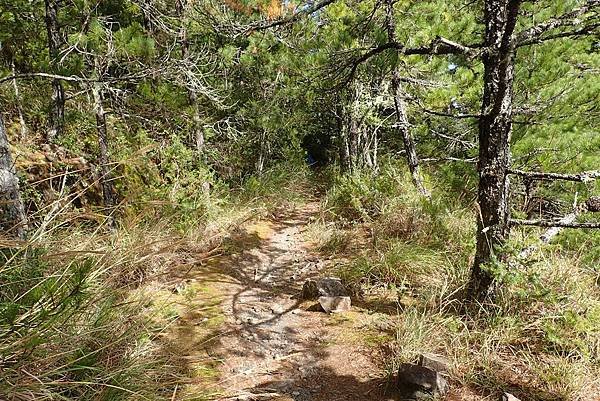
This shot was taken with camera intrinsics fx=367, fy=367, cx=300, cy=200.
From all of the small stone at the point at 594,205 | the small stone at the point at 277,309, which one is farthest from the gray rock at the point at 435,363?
the small stone at the point at 277,309

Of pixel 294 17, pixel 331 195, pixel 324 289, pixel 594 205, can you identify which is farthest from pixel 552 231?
pixel 331 195

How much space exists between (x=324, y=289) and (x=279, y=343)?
2.93 ft

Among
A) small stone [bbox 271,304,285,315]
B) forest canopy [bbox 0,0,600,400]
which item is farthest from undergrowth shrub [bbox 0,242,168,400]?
small stone [bbox 271,304,285,315]

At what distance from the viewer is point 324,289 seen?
4.21m

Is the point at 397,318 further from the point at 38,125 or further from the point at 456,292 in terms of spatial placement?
the point at 38,125

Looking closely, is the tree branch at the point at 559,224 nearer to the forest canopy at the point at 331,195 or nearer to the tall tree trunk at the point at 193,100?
the forest canopy at the point at 331,195

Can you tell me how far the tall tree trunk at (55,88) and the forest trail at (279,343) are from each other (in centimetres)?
295

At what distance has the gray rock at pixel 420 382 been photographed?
8.48ft

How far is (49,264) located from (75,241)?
1289 millimetres

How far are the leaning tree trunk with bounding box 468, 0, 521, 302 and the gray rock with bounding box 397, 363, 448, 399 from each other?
0.98 m

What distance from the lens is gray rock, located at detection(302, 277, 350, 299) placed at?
13.7 feet

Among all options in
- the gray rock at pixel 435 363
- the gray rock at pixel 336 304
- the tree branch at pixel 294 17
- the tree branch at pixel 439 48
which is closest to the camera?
the gray rock at pixel 435 363

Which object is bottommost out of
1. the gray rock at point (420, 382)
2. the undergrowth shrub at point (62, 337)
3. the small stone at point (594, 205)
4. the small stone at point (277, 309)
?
the small stone at point (277, 309)

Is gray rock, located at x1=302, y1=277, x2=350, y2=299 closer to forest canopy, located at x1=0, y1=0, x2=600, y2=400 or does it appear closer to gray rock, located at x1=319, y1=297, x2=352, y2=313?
gray rock, located at x1=319, y1=297, x2=352, y2=313
